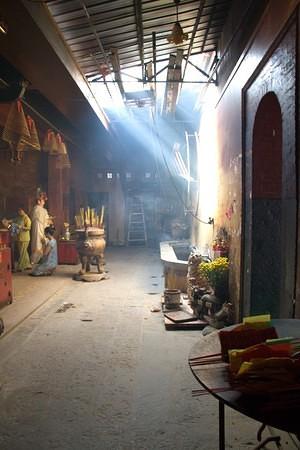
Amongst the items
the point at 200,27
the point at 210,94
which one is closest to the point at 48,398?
the point at 200,27

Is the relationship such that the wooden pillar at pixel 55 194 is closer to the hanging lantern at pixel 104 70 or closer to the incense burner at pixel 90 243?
the incense burner at pixel 90 243

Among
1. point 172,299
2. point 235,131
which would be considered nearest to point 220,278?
point 172,299

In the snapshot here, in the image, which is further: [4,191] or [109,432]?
[4,191]

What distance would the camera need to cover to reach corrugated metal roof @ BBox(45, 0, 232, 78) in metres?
4.79

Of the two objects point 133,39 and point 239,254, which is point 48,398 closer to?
point 239,254

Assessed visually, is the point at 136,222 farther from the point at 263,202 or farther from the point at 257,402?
the point at 257,402

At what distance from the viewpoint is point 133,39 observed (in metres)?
5.94

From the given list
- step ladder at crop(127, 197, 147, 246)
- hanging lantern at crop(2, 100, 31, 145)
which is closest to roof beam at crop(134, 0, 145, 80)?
hanging lantern at crop(2, 100, 31, 145)

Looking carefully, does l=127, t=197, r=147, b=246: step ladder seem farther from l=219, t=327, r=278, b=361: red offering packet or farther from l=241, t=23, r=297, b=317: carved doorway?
l=219, t=327, r=278, b=361: red offering packet

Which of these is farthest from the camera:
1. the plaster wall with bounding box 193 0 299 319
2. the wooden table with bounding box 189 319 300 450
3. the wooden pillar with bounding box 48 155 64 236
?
the wooden pillar with bounding box 48 155 64 236

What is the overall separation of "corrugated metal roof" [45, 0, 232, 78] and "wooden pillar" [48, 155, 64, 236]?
5152 mm

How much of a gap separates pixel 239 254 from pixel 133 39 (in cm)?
370

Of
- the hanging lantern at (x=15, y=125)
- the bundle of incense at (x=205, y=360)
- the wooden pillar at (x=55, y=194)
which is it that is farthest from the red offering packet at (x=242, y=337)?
the wooden pillar at (x=55, y=194)

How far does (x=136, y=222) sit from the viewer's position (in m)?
17.6
